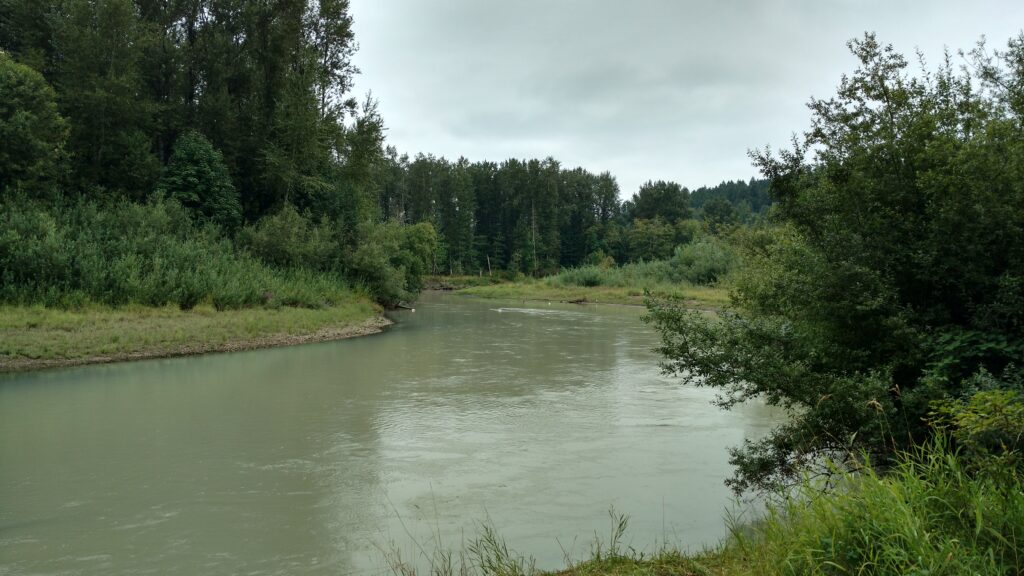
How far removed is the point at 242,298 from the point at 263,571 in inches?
791

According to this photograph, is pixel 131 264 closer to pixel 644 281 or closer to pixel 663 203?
pixel 644 281

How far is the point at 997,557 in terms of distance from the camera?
10.4 feet

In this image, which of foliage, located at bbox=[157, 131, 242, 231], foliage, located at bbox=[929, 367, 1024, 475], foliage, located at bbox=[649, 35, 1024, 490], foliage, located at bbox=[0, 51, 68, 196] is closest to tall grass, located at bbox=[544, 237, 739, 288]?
foliage, located at bbox=[157, 131, 242, 231]

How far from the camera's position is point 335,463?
342 inches

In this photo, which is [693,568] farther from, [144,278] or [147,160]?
[147,160]

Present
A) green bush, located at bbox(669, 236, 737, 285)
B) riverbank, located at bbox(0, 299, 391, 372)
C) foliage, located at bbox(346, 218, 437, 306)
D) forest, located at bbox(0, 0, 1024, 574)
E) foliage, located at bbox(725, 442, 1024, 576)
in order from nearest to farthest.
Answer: foliage, located at bbox(725, 442, 1024, 576) → forest, located at bbox(0, 0, 1024, 574) → riverbank, located at bbox(0, 299, 391, 372) → foliage, located at bbox(346, 218, 437, 306) → green bush, located at bbox(669, 236, 737, 285)

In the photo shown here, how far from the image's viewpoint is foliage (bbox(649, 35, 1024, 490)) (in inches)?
216

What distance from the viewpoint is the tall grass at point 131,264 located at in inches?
758

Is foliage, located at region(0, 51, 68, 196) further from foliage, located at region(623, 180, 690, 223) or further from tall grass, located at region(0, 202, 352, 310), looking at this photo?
foliage, located at region(623, 180, 690, 223)

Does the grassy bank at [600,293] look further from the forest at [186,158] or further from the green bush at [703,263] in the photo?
the forest at [186,158]

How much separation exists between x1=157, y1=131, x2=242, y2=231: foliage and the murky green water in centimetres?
1575

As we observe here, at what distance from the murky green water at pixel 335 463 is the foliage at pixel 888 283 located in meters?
1.71

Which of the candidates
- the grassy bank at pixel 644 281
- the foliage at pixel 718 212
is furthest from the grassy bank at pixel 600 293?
the foliage at pixel 718 212

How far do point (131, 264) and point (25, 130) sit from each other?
23.0 feet
